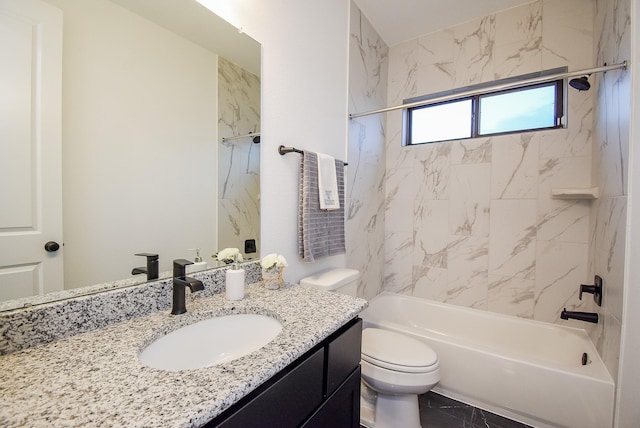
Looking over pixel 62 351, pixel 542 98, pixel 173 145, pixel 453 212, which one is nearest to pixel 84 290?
pixel 62 351

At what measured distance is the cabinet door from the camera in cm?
76

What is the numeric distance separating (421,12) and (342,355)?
2.52 meters

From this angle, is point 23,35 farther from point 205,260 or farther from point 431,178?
point 431,178

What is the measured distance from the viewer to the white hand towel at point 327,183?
1.54m

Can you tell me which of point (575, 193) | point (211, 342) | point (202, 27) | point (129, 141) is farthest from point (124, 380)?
point (575, 193)

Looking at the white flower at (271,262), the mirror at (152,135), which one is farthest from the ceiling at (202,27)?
the white flower at (271,262)

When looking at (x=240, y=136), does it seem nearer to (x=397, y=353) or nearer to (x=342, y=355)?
(x=342, y=355)

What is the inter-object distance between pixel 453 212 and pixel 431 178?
35 centimetres

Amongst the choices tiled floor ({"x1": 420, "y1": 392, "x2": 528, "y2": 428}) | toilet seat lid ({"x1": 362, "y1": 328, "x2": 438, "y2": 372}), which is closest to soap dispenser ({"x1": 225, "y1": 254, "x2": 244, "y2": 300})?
toilet seat lid ({"x1": 362, "y1": 328, "x2": 438, "y2": 372})

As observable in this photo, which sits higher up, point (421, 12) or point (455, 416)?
point (421, 12)

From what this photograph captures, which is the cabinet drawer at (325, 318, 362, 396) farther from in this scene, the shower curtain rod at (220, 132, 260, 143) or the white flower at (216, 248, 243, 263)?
the shower curtain rod at (220, 132, 260, 143)

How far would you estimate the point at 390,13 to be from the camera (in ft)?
6.94

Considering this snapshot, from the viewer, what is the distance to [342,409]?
0.88 m

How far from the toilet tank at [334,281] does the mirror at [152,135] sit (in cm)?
40
